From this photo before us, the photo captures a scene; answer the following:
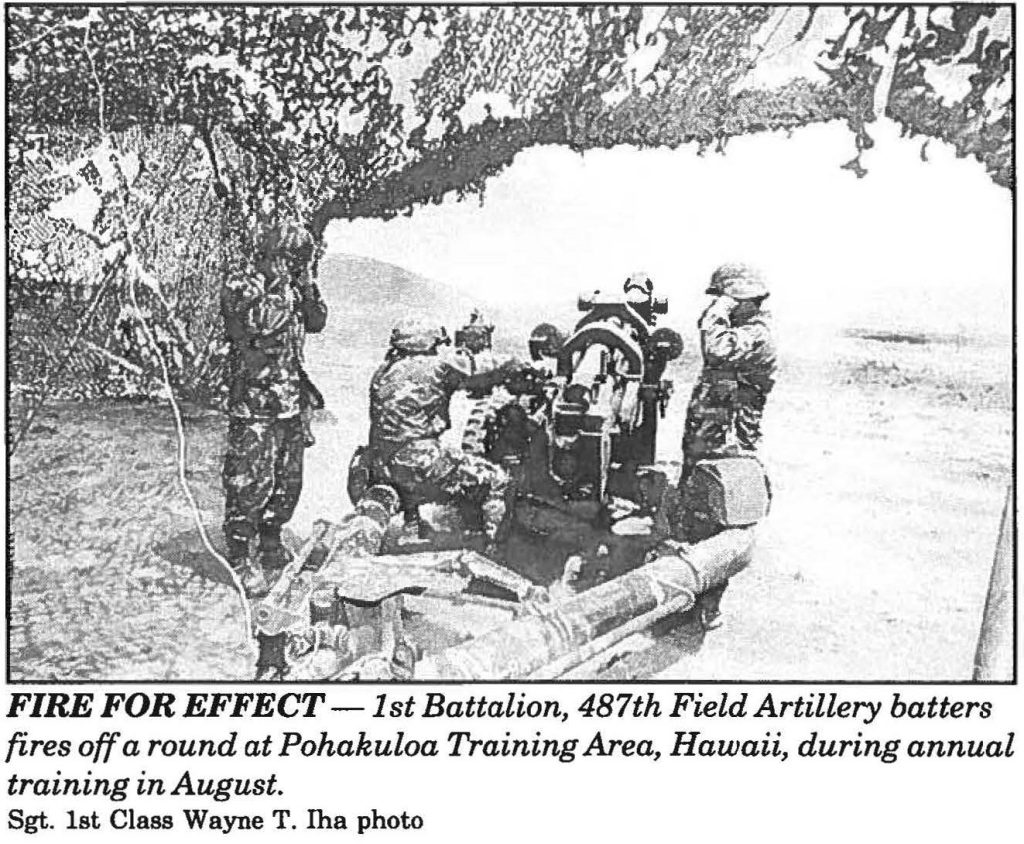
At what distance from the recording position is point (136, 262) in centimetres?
193

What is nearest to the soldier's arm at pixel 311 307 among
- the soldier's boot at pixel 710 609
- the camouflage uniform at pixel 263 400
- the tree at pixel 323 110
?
the camouflage uniform at pixel 263 400

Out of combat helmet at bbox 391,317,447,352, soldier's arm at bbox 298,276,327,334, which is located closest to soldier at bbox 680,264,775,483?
combat helmet at bbox 391,317,447,352

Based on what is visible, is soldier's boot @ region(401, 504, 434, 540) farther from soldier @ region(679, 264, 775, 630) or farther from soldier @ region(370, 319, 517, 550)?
soldier @ region(679, 264, 775, 630)

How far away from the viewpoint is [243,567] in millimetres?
1946

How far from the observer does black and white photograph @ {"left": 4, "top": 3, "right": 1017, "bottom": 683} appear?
6.22 ft

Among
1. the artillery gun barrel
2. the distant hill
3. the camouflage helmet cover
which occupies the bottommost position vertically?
the artillery gun barrel

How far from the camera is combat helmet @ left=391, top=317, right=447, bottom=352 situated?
6.28 ft

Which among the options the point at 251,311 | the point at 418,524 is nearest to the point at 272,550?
the point at 418,524

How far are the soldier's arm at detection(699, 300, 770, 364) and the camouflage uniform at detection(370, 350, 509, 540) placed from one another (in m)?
0.42

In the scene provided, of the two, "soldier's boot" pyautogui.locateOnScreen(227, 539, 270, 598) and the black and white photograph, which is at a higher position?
the black and white photograph

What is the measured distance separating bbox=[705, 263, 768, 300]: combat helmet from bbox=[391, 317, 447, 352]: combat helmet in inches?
21.0

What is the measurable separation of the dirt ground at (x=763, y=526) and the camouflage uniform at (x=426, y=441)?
0.16 ft

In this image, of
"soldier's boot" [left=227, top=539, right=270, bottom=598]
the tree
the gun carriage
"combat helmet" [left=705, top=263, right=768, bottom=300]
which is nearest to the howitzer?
the gun carriage
